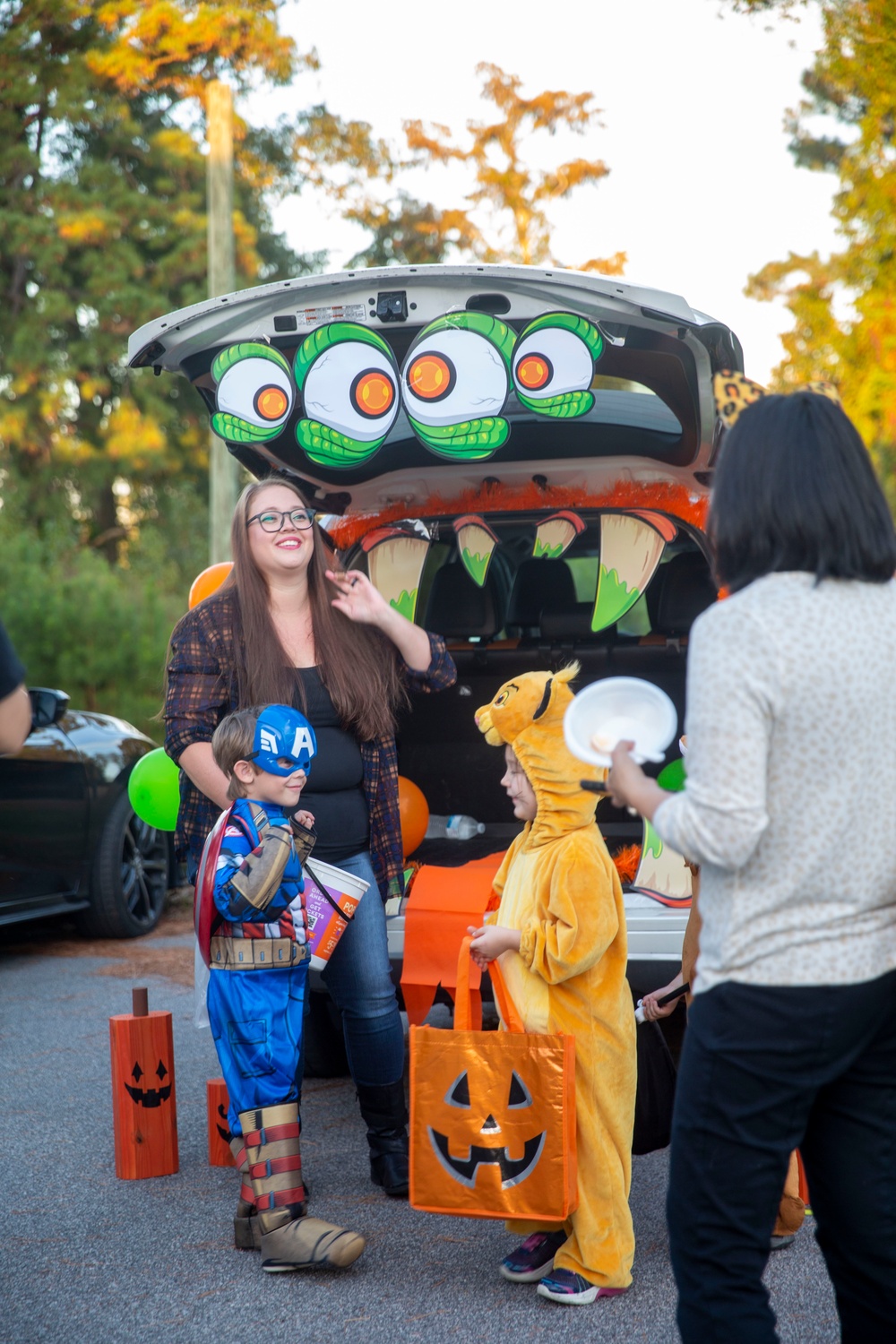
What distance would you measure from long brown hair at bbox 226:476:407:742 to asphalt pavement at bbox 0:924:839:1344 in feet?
4.30

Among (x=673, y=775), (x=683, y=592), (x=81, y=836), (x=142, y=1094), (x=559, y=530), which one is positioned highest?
(x=559, y=530)

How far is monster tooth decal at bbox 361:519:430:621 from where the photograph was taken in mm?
4641

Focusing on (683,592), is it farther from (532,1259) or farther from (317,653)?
(532,1259)

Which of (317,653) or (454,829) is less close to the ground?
(317,653)

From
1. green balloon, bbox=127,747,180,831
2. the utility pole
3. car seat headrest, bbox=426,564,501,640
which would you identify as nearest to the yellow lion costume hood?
green balloon, bbox=127,747,180,831

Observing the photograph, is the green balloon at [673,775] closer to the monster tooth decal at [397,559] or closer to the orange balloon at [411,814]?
the orange balloon at [411,814]

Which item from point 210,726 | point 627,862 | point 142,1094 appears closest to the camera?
point 210,726

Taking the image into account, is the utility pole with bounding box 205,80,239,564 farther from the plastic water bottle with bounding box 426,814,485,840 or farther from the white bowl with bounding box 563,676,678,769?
the white bowl with bounding box 563,676,678,769

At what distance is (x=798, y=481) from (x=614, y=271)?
619 inches

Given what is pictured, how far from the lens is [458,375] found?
3521mm

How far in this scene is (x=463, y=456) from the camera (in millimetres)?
3756

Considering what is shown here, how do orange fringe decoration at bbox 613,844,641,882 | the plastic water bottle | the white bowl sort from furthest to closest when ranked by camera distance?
the plastic water bottle → orange fringe decoration at bbox 613,844,641,882 → the white bowl

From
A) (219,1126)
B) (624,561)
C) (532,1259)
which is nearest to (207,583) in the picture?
(624,561)

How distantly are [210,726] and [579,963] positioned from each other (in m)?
1.20
